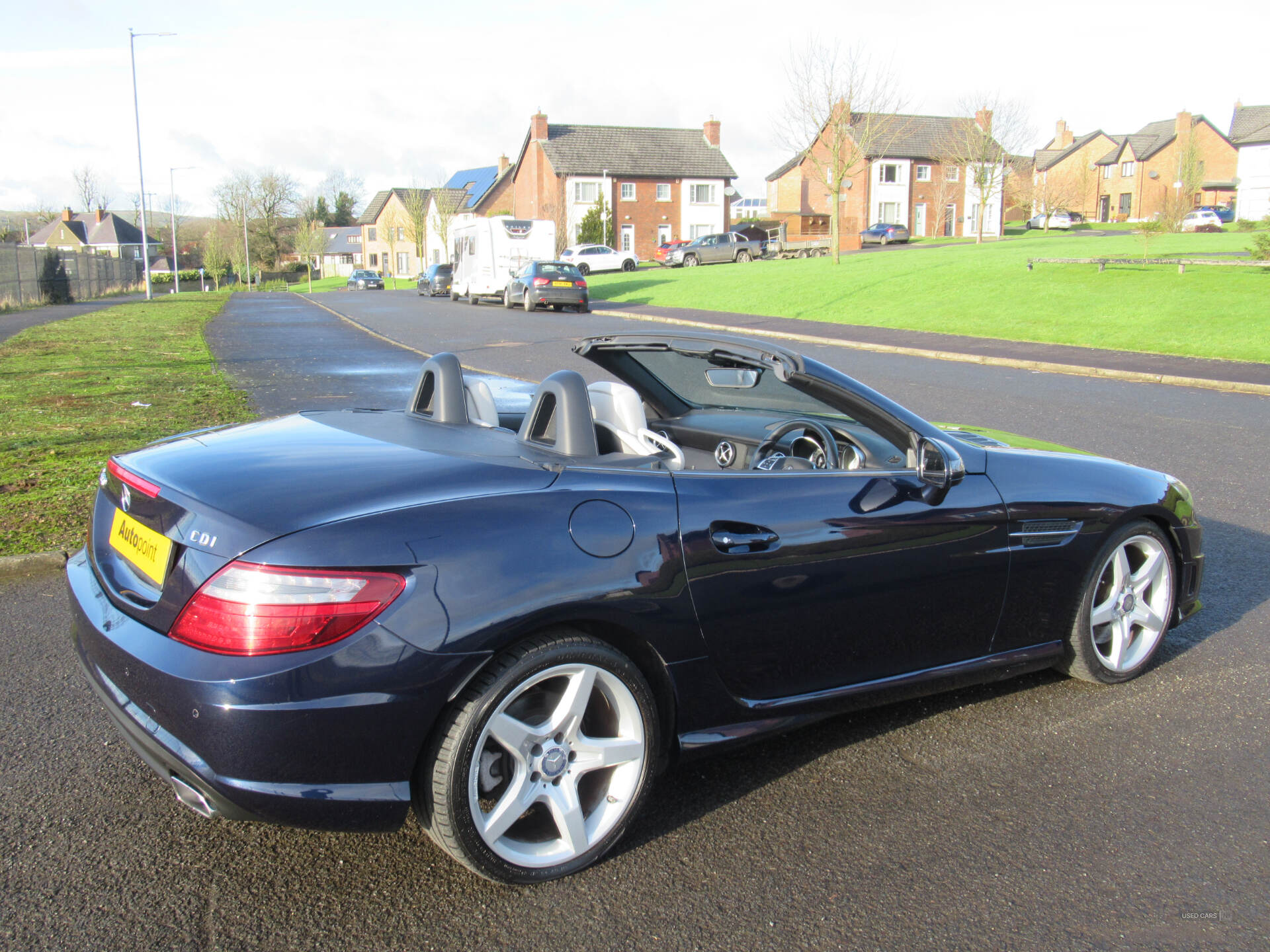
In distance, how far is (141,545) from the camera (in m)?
2.71

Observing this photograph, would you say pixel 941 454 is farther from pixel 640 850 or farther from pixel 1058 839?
pixel 640 850

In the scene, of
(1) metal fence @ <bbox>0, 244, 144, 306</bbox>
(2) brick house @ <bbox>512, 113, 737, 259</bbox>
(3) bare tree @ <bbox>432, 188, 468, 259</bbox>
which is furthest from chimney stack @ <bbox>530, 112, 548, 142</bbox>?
(1) metal fence @ <bbox>0, 244, 144, 306</bbox>

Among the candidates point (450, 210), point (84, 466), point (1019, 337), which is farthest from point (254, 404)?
point (450, 210)

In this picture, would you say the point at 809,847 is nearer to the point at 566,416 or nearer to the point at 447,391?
the point at 566,416

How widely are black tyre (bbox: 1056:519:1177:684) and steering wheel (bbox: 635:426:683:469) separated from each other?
170cm

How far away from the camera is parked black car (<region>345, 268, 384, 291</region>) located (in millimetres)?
72625

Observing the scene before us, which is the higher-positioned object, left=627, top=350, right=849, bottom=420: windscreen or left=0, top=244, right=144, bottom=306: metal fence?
left=0, top=244, right=144, bottom=306: metal fence

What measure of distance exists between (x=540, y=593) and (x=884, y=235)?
204ft

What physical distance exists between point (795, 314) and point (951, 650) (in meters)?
24.1

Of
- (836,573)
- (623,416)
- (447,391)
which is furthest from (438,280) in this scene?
(836,573)

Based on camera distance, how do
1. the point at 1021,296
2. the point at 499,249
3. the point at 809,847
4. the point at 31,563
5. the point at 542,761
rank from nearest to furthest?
the point at 542,761 < the point at 809,847 < the point at 31,563 < the point at 1021,296 < the point at 499,249

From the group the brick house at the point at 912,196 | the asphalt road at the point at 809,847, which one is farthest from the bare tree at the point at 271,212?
the asphalt road at the point at 809,847

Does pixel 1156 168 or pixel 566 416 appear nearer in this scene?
pixel 566 416

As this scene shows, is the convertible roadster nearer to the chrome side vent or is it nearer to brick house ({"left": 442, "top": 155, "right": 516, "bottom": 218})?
the chrome side vent
